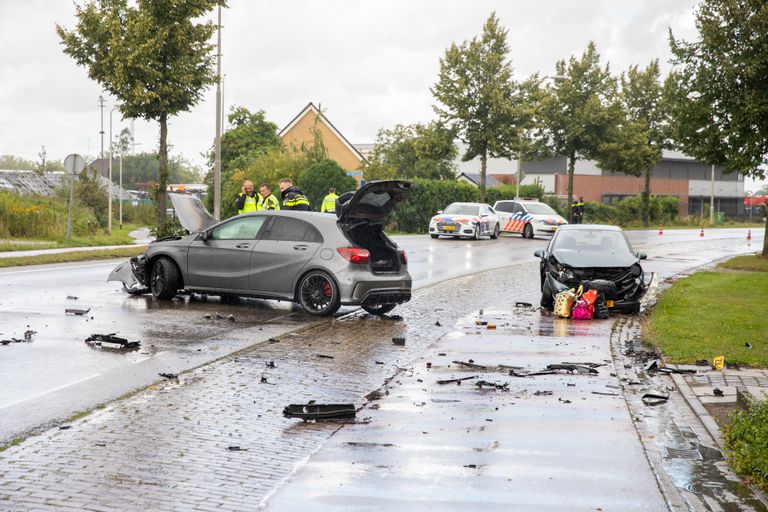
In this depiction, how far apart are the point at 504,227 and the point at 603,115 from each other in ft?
44.2

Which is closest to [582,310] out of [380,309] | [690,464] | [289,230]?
[380,309]

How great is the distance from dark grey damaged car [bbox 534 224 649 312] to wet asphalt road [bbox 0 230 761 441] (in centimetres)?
257

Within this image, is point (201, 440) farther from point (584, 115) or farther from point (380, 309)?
point (584, 115)

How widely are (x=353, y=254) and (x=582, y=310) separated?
3.63 metres

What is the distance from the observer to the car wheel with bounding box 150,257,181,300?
14781mm

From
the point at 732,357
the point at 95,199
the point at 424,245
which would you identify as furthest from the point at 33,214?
the point at 732,357

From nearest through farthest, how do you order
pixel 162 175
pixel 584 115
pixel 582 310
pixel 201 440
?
pixel 201 440, pixel 582 310, pixel 162 175, pixel 584 115

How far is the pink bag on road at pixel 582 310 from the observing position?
14.3 m

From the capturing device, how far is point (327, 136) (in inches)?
3036

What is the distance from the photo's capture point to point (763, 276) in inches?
843

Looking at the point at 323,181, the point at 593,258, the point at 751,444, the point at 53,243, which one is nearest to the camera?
the point at 751,444

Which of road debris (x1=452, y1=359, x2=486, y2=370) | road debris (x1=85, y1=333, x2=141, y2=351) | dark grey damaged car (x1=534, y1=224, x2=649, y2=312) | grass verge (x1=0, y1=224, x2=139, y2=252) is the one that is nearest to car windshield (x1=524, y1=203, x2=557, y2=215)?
grass verge (x1=0, y1=224, x2=139, y2=252)

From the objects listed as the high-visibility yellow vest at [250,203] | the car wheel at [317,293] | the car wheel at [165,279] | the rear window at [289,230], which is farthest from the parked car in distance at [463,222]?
the car wheel at [317,293]

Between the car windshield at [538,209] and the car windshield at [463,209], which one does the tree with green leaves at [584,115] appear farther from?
the car windshield at [463,209]
